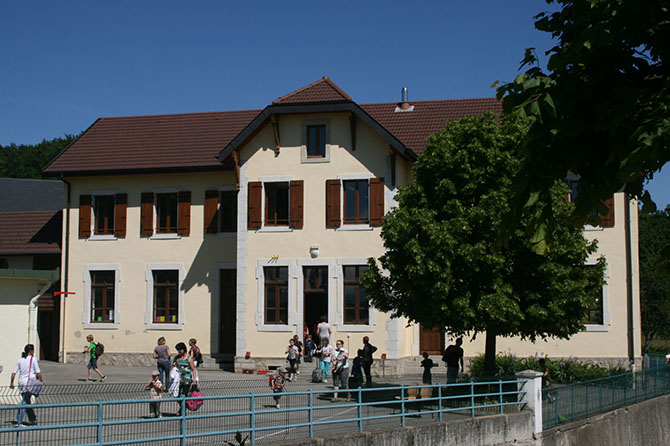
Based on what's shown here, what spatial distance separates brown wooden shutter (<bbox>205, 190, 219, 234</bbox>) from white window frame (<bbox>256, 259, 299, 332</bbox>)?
2.74 meters

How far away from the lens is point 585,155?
20.3 feet

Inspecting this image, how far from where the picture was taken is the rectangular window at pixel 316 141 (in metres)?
27.7

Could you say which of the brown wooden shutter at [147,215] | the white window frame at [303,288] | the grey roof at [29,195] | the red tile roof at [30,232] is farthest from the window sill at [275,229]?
the grey roof at [29,195]

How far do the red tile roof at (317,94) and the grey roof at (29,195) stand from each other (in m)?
17.9

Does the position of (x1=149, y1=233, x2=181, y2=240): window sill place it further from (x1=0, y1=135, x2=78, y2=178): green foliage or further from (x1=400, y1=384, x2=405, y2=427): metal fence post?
(x1=0, y1=135, x2=78, y2=178): green foliage

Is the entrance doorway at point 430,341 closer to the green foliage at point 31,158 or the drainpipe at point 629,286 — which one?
the drainpipe at point 629,286

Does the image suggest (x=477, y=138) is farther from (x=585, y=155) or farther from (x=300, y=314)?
(x=585, y=155)

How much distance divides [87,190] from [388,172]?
11.7 meters

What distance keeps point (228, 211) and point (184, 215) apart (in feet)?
5.38

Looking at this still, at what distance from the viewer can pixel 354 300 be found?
88.8 ft

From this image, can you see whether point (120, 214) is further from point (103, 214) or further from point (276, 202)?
point (276, 202)

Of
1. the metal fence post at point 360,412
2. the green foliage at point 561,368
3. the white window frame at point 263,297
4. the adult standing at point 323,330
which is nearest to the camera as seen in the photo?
the metal fence post at point 360,412

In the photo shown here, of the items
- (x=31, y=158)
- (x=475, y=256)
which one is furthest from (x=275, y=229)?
(x=31, y=158)

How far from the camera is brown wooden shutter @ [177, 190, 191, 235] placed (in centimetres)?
2962
